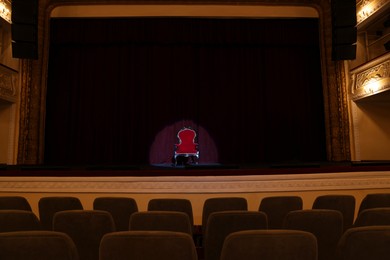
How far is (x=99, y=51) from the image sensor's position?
9539 mm

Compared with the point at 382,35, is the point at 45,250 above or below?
below

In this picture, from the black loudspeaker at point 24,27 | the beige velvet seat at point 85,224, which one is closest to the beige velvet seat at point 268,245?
the beige velvet seat at point 85,224

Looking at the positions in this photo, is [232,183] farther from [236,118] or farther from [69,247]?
[236,118]

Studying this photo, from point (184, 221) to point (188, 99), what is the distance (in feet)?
25.8

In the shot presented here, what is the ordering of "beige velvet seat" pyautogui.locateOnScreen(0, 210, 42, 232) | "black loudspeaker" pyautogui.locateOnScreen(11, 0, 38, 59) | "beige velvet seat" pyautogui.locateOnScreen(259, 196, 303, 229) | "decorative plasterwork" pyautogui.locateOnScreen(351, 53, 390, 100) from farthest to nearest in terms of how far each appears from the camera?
"decorative plasterwork" pyautogui.locateOnScreen(351, 53, 390, 100) → "black loudspeaker" pyautogui.locateOnScreen(11, 0, 38, 59) → "beige velvet seat" pyautogui.locateOnScreen(259, 196, 303, 229) → "beige velvet seat" pyautogui.locateOnScreen(0, 210, 42, 232)

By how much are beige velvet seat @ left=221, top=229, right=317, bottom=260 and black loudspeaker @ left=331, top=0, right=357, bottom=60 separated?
22.6 feet

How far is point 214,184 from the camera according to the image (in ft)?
12.7

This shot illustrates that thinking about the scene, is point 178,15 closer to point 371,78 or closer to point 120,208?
point 371,78

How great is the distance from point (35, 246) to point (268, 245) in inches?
33.7

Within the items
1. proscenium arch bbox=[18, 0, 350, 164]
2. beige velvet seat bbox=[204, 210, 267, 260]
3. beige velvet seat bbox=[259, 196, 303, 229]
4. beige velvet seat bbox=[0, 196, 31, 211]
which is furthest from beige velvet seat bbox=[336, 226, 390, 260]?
proscenium arch bbox=[18, 0, 350, 164]

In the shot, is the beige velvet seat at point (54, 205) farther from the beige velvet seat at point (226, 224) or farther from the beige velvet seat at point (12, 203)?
the beige velvet seat at point (226, 224)

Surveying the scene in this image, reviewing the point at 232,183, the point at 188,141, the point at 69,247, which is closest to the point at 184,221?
the point at 69,247

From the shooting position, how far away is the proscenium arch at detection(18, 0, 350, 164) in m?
8.66

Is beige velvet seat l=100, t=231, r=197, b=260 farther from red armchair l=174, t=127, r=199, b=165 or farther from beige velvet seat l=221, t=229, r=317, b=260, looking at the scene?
red armchair l=174, t=127, r=199, b=165
